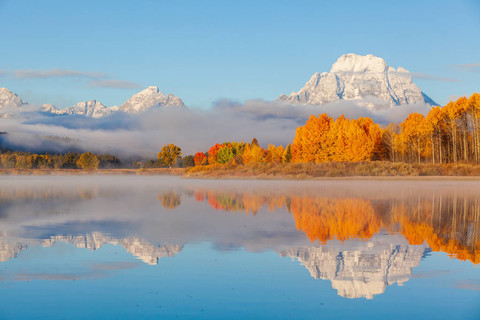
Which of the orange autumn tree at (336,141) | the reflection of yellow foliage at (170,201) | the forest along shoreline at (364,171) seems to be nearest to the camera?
the reflection of yellow foliage at (170,201)

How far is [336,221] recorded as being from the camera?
675 inches

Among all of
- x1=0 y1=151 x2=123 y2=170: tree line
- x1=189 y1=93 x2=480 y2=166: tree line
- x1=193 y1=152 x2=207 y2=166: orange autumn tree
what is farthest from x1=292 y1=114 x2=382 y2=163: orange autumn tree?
x1=0 y1=151 x2=123 y2=170: tree line

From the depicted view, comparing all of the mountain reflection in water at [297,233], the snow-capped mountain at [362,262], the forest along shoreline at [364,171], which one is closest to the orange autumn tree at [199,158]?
the forest along shoreline at [364,171]

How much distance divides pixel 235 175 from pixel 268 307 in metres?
75.5

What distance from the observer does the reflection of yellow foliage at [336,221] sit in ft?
46.2

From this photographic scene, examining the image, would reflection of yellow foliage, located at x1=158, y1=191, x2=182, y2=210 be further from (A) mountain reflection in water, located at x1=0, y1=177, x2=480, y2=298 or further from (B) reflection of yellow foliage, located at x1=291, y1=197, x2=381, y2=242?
(B) reflection of yellow foliage, located at x1=291, y1=197, x2=381, y2=242

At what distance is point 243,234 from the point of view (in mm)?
14227

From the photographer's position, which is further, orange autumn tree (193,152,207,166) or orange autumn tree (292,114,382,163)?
orange autumn tree (193,152,207,166)

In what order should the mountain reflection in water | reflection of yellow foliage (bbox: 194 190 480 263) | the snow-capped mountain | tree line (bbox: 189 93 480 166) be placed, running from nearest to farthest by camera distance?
the snow-capped mountain → the mountain reflection in water → reflection of yellow foliage (bbox: 194 190 480 263) → tree line (bbox: 189 93 480 166)

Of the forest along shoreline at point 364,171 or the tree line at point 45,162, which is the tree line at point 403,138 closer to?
the forest along shoreline at point 364,171

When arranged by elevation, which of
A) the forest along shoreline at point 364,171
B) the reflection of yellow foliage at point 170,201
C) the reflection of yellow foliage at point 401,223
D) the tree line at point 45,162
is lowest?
the reflection of yellow foliage at point 401,223

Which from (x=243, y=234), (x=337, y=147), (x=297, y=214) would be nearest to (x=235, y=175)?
(x=337, y=147)

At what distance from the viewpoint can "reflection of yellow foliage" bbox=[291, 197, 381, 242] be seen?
1407 cm

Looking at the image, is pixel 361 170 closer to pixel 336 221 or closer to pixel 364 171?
pixel 364 171
